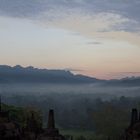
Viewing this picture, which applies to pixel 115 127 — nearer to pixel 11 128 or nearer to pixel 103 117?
pixel 103 117

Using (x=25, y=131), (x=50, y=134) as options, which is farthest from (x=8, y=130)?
(x=25, y=131)

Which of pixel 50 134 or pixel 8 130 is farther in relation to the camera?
pixel 50 134

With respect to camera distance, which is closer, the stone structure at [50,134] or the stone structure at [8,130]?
the stone structure at [8,130]

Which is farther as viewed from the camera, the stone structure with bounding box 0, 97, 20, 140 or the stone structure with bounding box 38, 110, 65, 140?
the stone structure with bounding box 38, 110, 65, 140

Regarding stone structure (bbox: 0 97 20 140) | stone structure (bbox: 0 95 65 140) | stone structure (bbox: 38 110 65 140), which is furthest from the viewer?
stone structure (bbox: 38 110 65 140)

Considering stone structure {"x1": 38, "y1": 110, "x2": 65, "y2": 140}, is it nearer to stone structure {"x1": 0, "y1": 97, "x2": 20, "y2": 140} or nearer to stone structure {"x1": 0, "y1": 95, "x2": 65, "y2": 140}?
stone structure {"x1": 0, "y1": 95, "x2": 65, "y2": 140}

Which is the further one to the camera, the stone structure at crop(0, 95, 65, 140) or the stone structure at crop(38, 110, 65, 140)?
the stone structure at crop(38, 110, 65, 140)

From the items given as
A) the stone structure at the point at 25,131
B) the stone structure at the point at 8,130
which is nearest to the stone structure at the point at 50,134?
the stone structure at the point at 25,131

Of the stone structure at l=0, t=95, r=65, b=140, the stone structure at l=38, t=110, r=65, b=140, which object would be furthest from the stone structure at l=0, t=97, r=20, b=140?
the stone structure at l=38, t=110, r=65, b=140

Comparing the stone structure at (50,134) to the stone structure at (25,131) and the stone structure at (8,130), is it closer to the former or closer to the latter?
the stone structure at (25,131)

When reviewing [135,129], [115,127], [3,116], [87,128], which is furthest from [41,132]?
[87,128]

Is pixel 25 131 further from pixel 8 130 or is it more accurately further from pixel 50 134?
pixel 8 130

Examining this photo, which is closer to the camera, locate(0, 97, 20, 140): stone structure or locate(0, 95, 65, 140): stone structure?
locate(0, 97, 20, 140): stone structure

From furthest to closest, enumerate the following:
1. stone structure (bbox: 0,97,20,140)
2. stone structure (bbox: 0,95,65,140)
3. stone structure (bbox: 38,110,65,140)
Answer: stone structure (bbox: 38,110,65,140)
stone structure (bbox: 0,95,65,140)
stone structure (bbox: 0,97,20,140)
